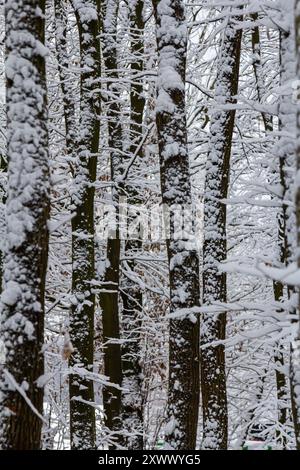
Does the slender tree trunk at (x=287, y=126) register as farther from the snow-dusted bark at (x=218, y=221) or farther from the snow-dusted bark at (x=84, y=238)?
the snow-dusted bark at (x=84, y=238)

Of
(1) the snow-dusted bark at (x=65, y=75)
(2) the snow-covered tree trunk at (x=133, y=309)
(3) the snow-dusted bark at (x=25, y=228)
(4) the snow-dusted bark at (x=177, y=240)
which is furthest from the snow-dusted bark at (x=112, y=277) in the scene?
(3) the snow-dusted bark at (x=25, y=228)

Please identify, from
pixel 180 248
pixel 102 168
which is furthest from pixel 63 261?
pixel 180 248

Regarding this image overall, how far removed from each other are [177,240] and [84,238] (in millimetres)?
2506

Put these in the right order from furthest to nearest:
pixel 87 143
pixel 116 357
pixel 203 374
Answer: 1. pixel 116 357
2. pixel 87 143
3. pixel 203 374

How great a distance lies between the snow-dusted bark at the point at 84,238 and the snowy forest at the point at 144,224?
0.02m

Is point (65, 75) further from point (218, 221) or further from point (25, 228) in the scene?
point (25, 228)

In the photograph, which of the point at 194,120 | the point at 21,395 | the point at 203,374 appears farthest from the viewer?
the point at 194,120

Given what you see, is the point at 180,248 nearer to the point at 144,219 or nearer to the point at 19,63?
the point at 19,63

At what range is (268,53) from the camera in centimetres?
1362

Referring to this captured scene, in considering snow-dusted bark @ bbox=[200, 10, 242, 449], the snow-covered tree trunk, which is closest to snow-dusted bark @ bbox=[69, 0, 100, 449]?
snow-dusted bark @ bbox=[200, 10, 242, 449]

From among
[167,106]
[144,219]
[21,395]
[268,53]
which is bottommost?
[21,395]

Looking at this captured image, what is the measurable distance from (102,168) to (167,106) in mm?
7368

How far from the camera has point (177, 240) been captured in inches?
252

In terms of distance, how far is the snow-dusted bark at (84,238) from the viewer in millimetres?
8305
